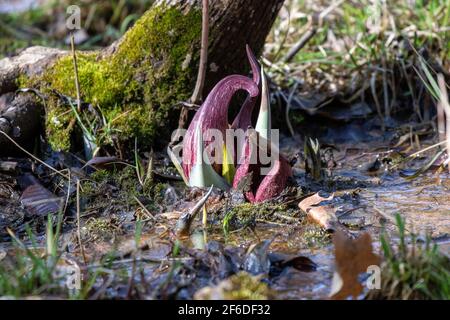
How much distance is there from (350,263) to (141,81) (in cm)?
189

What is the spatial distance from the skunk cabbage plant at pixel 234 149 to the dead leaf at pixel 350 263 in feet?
3.01

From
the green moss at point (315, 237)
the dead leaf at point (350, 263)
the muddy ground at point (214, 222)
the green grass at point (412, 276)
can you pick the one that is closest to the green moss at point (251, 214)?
the muddy ground at point (214, 222)

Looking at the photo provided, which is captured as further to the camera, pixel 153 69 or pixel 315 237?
pixel 153 69

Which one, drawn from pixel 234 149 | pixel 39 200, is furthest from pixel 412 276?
pixel 39 200

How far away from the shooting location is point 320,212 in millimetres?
2879

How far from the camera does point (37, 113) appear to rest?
3793 mm

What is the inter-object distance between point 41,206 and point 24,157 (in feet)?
1.91

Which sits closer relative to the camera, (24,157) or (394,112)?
(24,157)

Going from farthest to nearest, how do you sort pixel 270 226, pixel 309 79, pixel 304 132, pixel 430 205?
pixel 309 79, pixel 304 132, pixel 430 205, pixel 270 226

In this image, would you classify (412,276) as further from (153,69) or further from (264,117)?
(153,69)

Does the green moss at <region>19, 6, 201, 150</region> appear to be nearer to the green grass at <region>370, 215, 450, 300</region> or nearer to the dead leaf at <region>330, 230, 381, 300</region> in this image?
the dead leaf at <region>330, 230, 381, 300</region>

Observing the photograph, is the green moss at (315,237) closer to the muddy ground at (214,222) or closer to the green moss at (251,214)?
the muddy ground at (214,222)
